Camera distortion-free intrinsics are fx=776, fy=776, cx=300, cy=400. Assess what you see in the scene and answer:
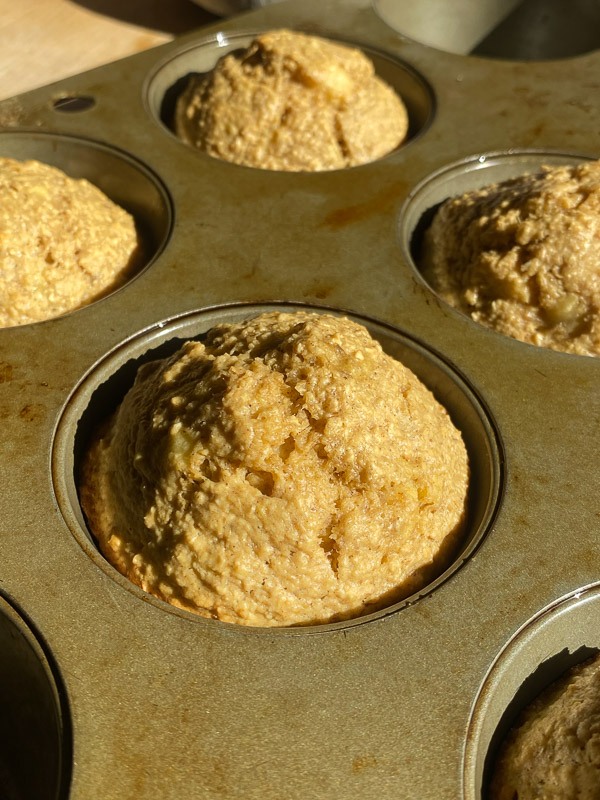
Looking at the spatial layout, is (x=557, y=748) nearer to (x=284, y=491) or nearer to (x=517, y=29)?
(x=284, y=491)

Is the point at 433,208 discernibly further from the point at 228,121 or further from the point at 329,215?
the point at 228,121

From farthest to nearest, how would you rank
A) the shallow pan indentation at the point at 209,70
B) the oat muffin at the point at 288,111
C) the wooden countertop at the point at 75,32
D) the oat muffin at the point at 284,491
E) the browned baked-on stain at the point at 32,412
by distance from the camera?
1. the wooden countertop at the point at 75,32
2. the shallow pan indentation at the point at 209,70
3. the oat muffin at the point at 288,111
4. the browned baked-on stain at the point at 32,412
5. the oat muffin at the point at 284,491

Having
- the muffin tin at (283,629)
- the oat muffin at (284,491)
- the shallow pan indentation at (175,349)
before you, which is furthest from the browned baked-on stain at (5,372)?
the oat muffin at (284,491)

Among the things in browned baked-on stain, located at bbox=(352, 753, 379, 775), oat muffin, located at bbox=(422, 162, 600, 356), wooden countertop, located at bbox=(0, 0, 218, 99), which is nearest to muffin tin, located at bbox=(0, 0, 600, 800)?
browned baked-on stain, located at bbox=(352, 753, 379, 775)

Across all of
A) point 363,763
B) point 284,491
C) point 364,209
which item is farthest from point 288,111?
point 363,763

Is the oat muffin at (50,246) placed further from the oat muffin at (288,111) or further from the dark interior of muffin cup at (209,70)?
the dark interior of muffin cup at (209,70)

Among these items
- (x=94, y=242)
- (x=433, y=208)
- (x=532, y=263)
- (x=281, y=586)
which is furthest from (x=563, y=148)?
(x=281, y=586)

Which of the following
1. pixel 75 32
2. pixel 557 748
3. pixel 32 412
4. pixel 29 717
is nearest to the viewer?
pixel 557 748
